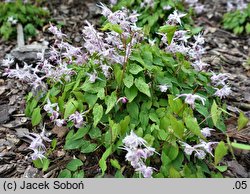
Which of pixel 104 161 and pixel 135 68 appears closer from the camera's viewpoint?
pixel 104 161

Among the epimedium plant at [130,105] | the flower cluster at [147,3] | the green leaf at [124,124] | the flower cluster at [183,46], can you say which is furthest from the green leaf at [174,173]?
the flower cluster at [147,3]

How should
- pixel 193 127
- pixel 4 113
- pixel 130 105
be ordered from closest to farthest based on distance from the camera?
1. pixel 193 127
2. pixel 130 105
3. pixel 4 113

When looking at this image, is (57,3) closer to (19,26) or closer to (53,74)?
(19,26)

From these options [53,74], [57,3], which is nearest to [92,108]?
[53,74]

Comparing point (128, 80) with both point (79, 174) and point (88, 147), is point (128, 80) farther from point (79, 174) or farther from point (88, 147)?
point (79, 174)

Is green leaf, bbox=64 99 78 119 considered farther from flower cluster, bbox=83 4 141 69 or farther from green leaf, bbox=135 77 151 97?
green leaf, bbox=135 77 151 97

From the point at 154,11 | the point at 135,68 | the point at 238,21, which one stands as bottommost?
the point at 135,68

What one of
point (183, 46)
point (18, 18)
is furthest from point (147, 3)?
point (183, 46)

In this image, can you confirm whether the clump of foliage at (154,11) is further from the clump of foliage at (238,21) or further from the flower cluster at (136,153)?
the flower cluster at (136,153)
